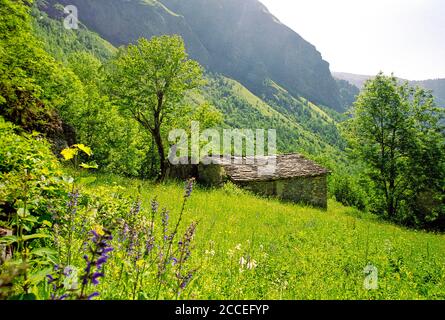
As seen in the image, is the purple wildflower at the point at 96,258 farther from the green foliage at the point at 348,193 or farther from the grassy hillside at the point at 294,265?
the green foliage at the point at 348,193

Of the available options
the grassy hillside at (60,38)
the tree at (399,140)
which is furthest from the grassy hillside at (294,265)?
the grassy hillside at (60,38)

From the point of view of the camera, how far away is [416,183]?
25469 mm

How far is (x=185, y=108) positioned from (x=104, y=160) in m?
11.4

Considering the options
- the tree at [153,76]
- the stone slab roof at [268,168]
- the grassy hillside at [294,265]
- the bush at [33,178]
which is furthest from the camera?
the stone slab roof at [268,168]

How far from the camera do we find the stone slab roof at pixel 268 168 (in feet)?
81.9

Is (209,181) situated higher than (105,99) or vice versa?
(105,99)

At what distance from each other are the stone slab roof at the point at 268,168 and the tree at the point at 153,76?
652cm

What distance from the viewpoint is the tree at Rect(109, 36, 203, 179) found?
65.5 ft

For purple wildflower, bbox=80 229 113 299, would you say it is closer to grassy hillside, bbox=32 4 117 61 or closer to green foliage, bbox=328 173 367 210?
green foliage, bbox=328 173 367 210

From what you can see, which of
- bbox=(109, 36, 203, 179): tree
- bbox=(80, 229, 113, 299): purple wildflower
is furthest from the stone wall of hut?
bbox=(80, 229, 113, 299): purple wildflower

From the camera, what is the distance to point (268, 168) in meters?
26.8

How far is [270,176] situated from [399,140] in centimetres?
1164
